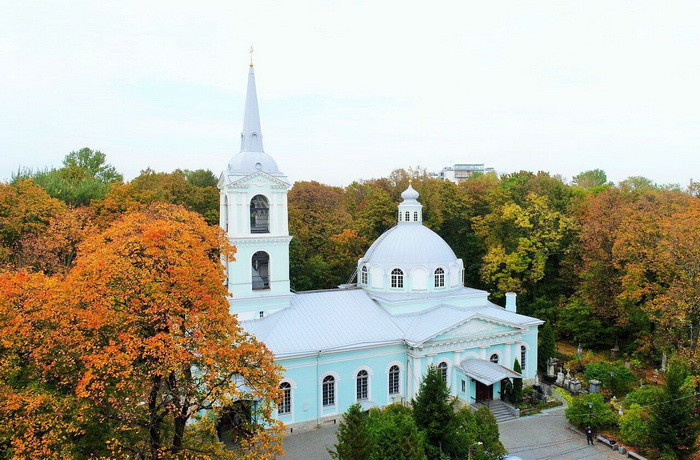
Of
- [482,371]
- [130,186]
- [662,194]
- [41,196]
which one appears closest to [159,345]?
[482,371]

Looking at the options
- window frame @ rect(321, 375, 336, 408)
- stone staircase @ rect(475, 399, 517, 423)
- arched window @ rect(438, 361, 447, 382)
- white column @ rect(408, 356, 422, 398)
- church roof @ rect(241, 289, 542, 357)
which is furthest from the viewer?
arched window @ rect(438, 361, 447, 382)

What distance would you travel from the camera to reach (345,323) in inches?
1005

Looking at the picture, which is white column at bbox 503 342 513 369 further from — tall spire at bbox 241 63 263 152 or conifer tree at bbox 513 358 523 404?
tall spire at bbox 241 63 263 152

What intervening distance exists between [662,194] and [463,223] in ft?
51.2

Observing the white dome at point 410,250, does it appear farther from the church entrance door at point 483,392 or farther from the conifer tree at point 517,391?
the conifer tree at point 517,391

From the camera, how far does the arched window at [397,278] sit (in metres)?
28.1

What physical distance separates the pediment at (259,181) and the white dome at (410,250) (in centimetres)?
760

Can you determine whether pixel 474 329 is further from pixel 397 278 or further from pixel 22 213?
pixel 22 213

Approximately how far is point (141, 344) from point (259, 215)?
13.9m

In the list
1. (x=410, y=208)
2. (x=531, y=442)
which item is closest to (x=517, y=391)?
(x=531, y=442)

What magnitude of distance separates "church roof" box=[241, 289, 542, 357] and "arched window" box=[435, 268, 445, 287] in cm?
142

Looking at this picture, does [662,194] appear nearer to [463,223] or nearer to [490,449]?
[463,223]

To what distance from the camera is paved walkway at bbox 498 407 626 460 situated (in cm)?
2044

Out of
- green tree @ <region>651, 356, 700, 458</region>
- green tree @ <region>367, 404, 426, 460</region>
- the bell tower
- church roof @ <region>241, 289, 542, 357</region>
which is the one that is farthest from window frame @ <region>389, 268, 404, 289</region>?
green tree @ <region>651, 356, 700, 458</region>
